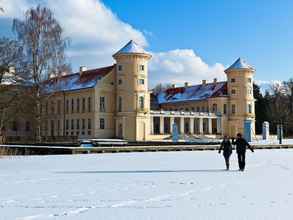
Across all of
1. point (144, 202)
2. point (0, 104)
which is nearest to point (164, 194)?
point (144, 202)

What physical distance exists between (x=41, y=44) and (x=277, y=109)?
55.1m

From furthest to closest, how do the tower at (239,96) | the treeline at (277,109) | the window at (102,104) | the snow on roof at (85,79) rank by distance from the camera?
the treeline at (277,109) → the tower at (239,96) → the snow on roof at (85,79) → the window at (102,104)

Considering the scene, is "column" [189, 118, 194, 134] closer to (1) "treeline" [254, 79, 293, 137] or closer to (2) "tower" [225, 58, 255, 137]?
(2) "tower" [225, 58, 255, 137]

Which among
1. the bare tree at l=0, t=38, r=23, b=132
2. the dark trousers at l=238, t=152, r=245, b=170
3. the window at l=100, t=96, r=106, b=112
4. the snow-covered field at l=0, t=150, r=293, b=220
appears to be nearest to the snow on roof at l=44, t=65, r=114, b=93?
the window at l=100, t=96, r=106, b=112

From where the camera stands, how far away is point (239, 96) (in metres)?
78.9

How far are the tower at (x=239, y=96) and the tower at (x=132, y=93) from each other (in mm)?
17902

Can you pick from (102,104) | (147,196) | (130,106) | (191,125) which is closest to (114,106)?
(102,104)

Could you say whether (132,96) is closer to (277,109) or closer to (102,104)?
(102,104)

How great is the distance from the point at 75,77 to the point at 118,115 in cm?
1137

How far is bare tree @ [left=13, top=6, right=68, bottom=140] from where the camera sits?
45312 millimetres

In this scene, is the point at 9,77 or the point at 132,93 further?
the point at 132,93

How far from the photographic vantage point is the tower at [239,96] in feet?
258

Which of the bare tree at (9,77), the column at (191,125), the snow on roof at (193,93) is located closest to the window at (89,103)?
the column at (191,125)

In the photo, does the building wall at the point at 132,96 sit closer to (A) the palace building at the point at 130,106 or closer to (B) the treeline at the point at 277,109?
(A) the palace building at the point at 130,106
